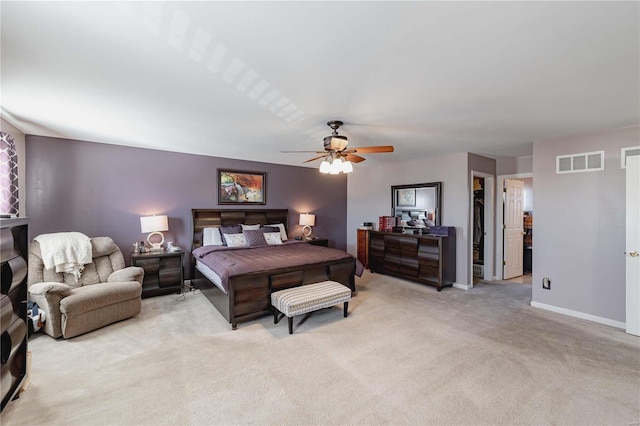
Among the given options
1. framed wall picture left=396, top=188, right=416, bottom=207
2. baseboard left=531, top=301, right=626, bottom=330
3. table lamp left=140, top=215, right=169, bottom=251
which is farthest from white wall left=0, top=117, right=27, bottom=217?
baseboard left=531, top=301, right=626, bottom=330

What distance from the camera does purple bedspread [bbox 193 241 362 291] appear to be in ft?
11.1

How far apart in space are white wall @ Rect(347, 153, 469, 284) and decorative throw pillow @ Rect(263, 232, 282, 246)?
241cm

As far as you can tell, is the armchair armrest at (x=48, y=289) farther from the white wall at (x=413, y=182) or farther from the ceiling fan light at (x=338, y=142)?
the white wall at (x=413, y=182)

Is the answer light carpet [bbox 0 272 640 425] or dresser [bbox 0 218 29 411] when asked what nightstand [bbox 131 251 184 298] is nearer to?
light carpet [bbox 0 272 640 425]

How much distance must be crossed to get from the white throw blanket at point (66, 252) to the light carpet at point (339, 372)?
2.64ft

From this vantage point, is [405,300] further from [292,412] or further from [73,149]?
[73,149]

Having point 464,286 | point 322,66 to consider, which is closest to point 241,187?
point 322,66

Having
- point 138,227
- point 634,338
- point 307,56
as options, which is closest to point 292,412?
point 307,56

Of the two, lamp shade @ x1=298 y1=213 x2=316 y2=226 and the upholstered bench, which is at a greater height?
lamp shade @ x1=298 y1=213 x2=316 y2=226

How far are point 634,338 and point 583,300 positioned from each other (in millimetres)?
620

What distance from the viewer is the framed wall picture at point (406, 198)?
573cm

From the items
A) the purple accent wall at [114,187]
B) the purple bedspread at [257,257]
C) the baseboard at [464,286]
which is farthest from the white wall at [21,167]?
the baseboard at [464,286]

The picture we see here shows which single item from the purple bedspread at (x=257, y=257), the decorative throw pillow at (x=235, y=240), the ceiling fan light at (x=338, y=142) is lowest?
the purple bedspread at (x=257, y=257)

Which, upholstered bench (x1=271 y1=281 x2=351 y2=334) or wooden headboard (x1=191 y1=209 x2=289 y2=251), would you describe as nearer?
upholstered bench (x1=271 y1=281 x2=351 y2=334)
